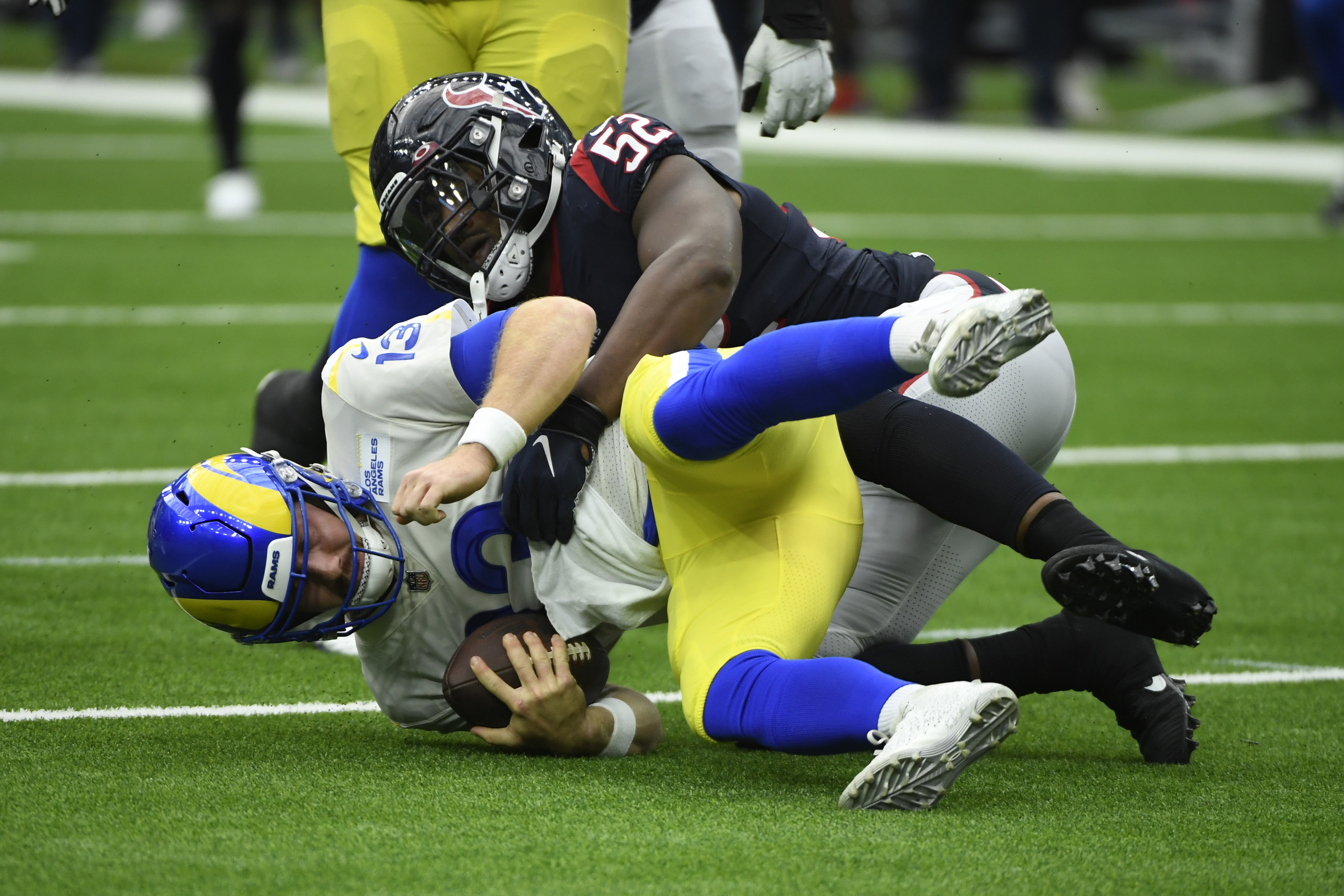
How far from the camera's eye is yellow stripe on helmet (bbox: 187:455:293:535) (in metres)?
2.33

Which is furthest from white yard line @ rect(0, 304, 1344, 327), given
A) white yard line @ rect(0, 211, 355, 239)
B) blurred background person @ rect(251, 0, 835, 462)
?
blurred background person @ rect(251, 0, 835, 462)

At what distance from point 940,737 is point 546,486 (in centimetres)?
66

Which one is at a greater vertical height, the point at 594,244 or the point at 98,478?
the point at 594,244

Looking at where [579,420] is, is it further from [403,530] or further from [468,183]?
[468,183]

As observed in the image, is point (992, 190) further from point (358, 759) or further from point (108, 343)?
point (358, 759)

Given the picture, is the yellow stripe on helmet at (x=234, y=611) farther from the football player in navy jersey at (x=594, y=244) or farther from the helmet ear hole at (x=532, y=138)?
the helmet ear hole at (x=532, y=138)

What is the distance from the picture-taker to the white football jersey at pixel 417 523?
2479 mm

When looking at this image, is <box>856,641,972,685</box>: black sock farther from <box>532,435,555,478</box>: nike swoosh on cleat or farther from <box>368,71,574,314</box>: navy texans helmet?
<box>368,71,574,314</box>: navy texans helmet

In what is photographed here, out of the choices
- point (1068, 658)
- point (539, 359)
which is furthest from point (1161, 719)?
point (539, 359)

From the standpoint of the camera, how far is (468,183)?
264 centimetres

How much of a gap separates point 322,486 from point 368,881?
684mm

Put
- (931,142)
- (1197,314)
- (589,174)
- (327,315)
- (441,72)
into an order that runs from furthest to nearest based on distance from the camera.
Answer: (931,142), (1197,314), (327,315), (441,72), (589,174)

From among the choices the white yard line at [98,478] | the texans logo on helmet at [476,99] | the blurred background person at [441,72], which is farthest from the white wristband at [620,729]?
the white yard line at [98,478]

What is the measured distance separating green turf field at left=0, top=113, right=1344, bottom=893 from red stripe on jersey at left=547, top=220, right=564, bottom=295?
2.41ft
